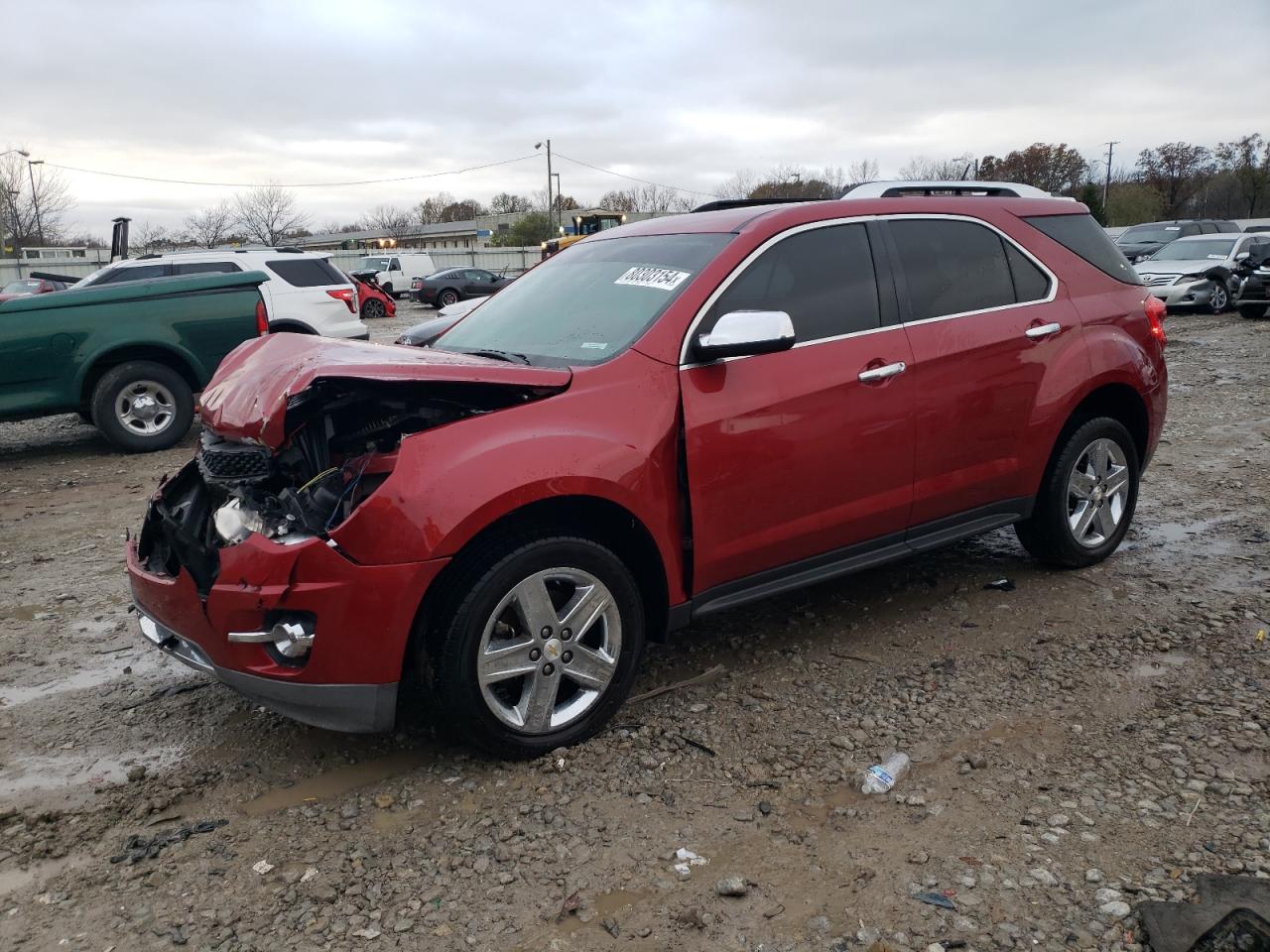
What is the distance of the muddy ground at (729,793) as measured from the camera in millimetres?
2609

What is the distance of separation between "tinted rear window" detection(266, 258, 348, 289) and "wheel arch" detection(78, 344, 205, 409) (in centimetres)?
389

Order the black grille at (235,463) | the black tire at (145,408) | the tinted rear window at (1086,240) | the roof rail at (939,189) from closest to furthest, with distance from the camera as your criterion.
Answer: the black grille at (235,463) → the roof rail at (939,189) → the tinted rear window at (1086,240) → the black tire at (145,408)

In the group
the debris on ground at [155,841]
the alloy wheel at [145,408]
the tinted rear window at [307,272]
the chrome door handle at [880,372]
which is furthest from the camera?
the tinted rear window at [307,272]

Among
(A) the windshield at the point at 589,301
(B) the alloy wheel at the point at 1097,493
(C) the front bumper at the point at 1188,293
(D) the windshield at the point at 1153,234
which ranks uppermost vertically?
(D) the windshield at the point at 1153,234

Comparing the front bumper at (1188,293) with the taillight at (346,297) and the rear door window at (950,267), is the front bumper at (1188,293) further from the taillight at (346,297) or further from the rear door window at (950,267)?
the rear door window at (950,267)

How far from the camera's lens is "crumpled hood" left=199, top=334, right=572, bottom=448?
3.05m

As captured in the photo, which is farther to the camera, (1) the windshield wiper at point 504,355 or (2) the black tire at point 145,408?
(2) the black tire at point 145,408

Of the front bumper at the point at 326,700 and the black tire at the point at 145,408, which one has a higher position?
the black tire at the point at 145,408

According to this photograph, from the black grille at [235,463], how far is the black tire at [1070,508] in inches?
138

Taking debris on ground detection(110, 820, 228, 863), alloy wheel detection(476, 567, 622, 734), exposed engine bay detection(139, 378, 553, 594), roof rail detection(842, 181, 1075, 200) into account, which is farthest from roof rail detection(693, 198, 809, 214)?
debris on ground detection(110, 820, 228, 863)

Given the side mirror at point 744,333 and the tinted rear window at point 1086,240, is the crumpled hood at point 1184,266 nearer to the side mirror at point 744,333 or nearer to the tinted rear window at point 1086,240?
the tinted rear window at point 1086,240

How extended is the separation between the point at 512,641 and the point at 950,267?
256 centimetres

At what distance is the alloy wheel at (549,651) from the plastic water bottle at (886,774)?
91 cm

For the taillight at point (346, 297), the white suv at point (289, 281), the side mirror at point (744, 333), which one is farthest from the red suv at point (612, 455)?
the taillight at point (346, 297)
